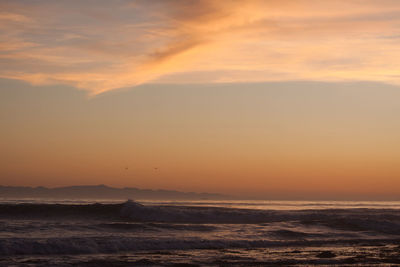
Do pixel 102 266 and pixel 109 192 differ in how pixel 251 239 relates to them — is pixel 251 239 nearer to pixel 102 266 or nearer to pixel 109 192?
pixel 102 266

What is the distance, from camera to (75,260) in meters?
15.7

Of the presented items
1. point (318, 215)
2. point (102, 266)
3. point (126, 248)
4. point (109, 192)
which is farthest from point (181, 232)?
point (109, 192)

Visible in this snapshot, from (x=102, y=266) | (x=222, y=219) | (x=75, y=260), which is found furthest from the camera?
(x=222, y=219)

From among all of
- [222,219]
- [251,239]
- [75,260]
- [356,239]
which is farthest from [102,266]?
[222,219]

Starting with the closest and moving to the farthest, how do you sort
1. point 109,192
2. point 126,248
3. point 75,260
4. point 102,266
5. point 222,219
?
point 102,266 < point 75,260 < point 126,248 < point 222,219 < point 109,192

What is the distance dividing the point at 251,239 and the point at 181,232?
3.59 m

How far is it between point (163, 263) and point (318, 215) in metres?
22.7

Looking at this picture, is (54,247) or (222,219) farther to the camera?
(222,219)

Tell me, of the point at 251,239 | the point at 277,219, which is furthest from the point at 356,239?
the point at 277,219

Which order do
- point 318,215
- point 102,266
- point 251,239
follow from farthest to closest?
point 318,215 < point 251,239 < point 102,266

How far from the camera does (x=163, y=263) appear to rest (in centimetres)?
1543

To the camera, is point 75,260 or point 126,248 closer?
point 75,260

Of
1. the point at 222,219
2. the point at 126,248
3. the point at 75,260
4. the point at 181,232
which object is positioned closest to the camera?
the point at 75,260

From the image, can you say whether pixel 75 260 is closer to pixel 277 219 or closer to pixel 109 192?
pixel 277 219
